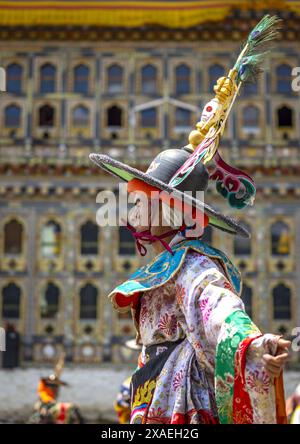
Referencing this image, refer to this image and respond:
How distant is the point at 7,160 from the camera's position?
25219 mm

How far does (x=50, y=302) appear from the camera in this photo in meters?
25.0

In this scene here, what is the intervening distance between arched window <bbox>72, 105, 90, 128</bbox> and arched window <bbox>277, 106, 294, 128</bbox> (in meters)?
5.92

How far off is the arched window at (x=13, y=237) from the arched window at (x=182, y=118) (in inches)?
226

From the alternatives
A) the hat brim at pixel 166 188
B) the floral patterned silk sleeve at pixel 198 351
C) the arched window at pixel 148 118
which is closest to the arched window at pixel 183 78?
the arched window at pixel 148 118

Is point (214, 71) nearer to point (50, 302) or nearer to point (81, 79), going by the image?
point (81, 79)

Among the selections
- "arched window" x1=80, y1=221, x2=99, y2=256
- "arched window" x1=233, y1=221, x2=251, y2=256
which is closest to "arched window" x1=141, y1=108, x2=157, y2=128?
"arched window" x1=80, y1=221, x2=99, y2=256

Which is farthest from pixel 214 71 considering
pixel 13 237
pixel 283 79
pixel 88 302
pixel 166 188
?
pixel 166 188

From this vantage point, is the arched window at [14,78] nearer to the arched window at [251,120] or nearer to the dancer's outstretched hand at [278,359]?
the arched window at [251,120]

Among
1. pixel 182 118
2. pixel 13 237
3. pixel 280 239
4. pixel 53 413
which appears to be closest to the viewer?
pixel 53 413

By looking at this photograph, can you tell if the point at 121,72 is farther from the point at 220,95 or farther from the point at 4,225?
the point at 220,95

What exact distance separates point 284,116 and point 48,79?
7451 millimetres

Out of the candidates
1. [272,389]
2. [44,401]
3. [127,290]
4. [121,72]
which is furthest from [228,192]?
[121,72]

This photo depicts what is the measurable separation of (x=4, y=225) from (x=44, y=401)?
1498 centimetres

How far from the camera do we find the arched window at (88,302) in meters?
24.8
